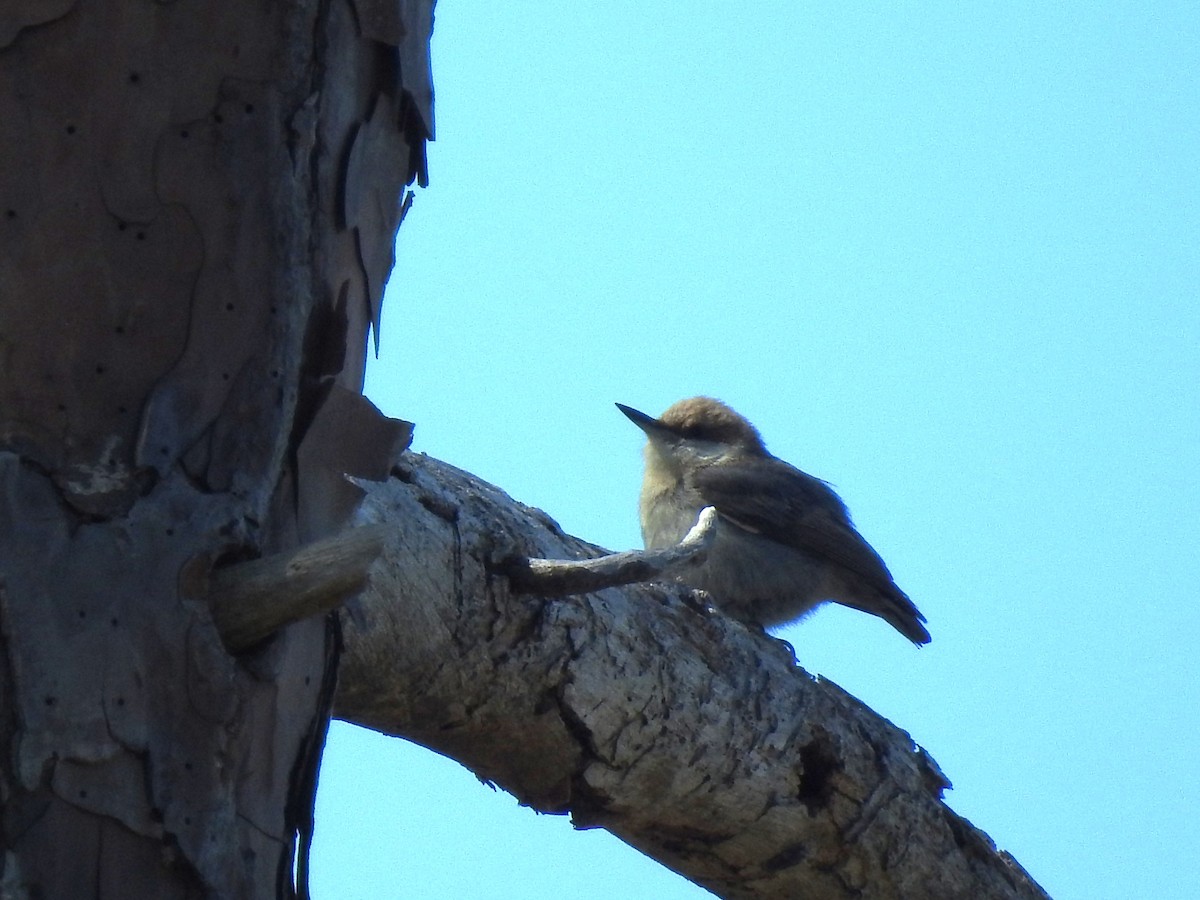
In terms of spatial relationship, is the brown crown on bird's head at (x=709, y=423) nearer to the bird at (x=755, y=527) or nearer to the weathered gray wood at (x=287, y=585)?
the bird at (x=755, y=527)

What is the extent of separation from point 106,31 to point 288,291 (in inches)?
15.1

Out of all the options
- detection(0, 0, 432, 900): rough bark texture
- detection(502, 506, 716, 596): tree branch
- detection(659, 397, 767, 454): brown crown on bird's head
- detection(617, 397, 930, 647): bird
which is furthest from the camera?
detection(659, 397, 767, 454): brown crown on bird's head

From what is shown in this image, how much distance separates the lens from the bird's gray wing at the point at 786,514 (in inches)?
314

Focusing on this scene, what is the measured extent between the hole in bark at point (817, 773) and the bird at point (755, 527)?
9.01 ft

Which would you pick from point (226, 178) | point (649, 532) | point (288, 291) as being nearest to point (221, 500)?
point (288, 291)

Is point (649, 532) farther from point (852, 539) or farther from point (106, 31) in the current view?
point (106, 31)

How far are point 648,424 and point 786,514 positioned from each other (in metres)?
0.90

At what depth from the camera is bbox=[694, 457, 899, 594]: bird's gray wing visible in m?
7.98

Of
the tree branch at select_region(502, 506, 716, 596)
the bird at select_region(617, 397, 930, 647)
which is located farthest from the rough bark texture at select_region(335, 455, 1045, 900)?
the bird at select_region(617, 397, 930, 647)

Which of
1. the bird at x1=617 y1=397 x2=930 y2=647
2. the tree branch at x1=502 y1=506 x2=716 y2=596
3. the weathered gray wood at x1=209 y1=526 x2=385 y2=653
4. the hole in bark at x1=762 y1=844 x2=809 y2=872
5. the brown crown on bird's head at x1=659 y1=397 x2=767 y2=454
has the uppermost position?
the brown crown on bird's head at x1=659 y1=397 x2=767 y2=454

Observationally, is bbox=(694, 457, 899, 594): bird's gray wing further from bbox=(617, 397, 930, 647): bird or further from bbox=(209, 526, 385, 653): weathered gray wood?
bbox=(209, 526, 385, 653): weathered gray wood

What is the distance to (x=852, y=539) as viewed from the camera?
8172mm

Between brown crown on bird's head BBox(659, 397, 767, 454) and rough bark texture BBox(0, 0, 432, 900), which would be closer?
rough bark texture BBox(0, 0, 432, 900)

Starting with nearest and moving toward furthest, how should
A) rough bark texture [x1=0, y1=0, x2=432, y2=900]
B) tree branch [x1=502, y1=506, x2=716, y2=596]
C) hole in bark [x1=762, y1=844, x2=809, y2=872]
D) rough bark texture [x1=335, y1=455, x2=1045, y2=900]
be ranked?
rough bark texture [x1=0, y1=0, x2=432, y2=900], tree branch [x1=502, y1=506, x2=716, y2=596], rough bark texture [x1=335, y1=455, x2=1045, y2=900], hole in bark [x1=762, y1=844, x2=809, y2=872]
